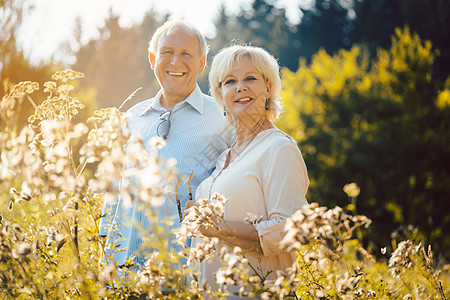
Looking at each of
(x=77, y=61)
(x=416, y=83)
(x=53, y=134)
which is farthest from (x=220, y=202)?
(x=77, y=61)

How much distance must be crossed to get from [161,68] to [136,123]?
1.50 feet

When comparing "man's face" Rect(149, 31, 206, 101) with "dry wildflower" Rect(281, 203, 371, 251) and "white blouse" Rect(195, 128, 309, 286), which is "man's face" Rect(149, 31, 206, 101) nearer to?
"white blouse" Rect(195, 128, 309, 286)

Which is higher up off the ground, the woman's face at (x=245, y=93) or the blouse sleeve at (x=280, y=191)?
the woman's face at (x=245, y=93)

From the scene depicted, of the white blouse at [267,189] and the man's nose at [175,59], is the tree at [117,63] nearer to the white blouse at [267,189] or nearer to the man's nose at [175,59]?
the man's nose at [175,59]

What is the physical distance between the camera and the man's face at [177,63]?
343 centimetres

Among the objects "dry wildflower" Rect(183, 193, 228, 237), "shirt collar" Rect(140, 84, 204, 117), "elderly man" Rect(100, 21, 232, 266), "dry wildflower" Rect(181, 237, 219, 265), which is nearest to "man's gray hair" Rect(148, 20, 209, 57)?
"elderly man" Rect(100, 21, 232, 266)

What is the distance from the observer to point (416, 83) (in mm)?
12406

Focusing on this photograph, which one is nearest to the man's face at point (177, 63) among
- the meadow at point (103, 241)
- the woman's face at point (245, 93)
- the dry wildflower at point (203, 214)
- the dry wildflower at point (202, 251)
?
the woman's face at point (245, 93)

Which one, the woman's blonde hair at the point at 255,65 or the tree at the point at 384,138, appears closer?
the woman's blonde hair at the point at 255,65

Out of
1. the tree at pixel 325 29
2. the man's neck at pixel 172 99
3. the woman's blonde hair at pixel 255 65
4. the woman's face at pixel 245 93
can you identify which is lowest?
the woman's face at pixel 245 93

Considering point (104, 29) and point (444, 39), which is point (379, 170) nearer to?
point (444, 39)

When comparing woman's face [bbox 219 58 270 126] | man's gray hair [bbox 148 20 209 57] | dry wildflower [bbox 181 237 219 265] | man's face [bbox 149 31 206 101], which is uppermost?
man's gray hair [bbox 148 20 209 57]

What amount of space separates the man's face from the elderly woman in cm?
29

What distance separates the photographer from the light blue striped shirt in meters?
3.07
